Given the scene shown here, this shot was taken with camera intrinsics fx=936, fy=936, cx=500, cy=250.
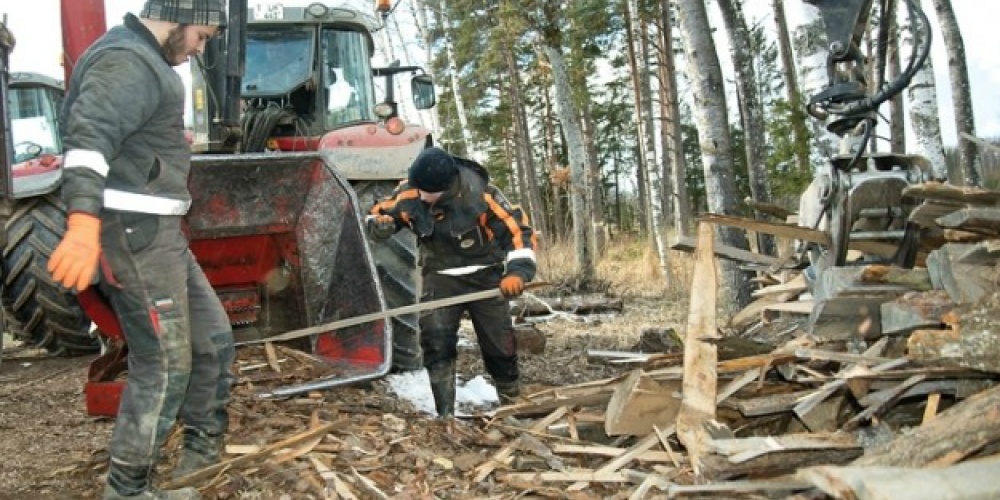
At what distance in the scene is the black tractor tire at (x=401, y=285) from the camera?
19.7 ft

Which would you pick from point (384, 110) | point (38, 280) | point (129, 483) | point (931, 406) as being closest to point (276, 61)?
point (384, 110)

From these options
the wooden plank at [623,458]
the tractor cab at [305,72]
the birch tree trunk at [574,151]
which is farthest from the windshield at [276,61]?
the birch tree trunk at [574,151]

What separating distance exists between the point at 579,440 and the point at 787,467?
123 cm

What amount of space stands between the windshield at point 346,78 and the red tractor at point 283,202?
16 millimetres

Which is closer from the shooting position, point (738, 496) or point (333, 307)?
point (738, 496)

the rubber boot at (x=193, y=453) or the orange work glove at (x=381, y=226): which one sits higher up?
the orange work glove at (x=381, y=226)

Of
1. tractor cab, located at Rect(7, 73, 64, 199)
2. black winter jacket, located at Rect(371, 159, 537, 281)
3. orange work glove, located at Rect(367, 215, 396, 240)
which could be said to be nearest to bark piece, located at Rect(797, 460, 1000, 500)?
black winter jacket, located at Rect(371, 159, 537, 281)

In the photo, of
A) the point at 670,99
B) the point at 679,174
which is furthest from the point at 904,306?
the point at 670,99

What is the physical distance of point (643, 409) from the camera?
4312 millimetres

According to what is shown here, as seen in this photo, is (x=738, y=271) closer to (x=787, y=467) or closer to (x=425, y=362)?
(x=425, y=362)

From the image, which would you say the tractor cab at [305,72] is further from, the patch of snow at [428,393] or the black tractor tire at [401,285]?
the patch of snow at [428,393]

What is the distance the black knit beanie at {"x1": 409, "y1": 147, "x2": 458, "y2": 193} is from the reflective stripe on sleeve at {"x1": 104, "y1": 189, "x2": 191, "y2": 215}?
1.85 metres

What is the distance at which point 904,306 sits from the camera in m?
3.86

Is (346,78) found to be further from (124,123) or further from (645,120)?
(645,120)
